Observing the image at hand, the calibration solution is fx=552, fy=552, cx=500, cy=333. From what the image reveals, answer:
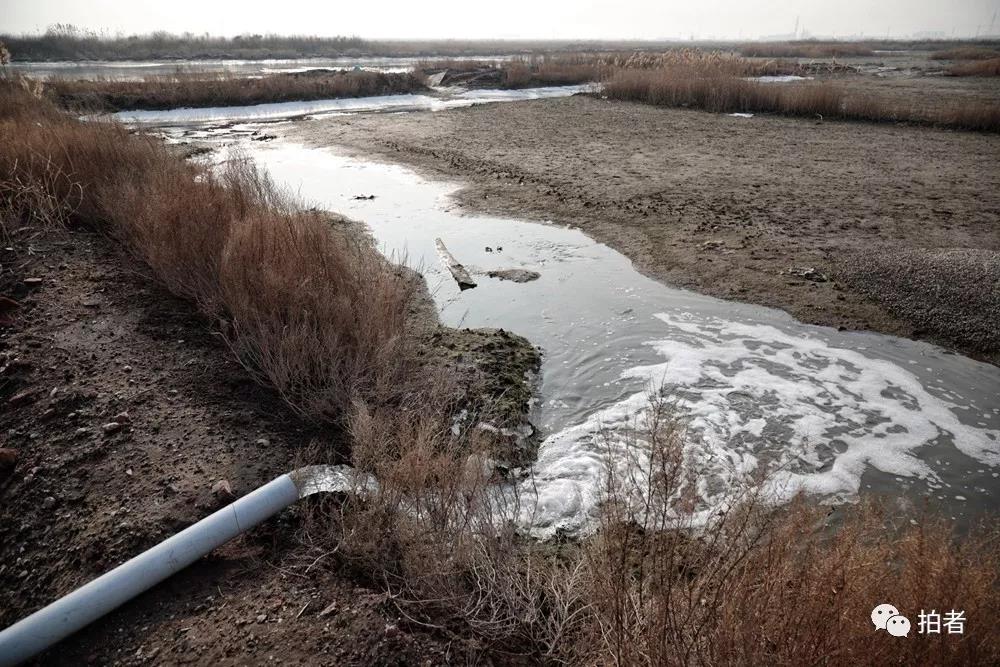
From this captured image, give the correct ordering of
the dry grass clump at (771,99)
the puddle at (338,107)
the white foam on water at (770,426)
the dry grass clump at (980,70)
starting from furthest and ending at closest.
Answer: the dry grass clump at (980,70), the puddle at (338,107), the dry grass clump at (771,99), the white foam on water at (770,426)

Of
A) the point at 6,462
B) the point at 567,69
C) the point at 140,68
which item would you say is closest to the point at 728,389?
the point at 6,462

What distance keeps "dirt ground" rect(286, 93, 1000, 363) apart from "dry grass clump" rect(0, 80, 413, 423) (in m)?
3.95

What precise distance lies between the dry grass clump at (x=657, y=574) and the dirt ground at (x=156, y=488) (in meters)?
0.23

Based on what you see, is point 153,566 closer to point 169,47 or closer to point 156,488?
point 156,488

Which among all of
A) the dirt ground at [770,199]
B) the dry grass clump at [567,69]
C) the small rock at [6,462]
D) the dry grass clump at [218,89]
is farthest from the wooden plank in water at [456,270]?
the dry grass clump at [567,69]

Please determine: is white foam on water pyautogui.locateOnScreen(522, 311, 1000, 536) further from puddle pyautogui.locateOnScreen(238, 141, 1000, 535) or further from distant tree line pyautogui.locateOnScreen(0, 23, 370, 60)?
distant tree line pyautogui.locateOnScreen(0, 23, 370, 60)

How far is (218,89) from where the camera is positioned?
22656 mm

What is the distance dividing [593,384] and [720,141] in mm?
11206

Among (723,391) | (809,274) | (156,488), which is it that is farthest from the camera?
(809,274)

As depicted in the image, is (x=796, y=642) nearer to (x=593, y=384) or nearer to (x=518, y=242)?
(x=593, y=384)

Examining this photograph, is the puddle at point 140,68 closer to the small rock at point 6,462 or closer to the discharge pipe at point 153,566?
the small rock at point 6,462

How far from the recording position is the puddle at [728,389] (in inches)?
153

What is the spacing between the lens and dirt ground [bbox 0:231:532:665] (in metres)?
2.45

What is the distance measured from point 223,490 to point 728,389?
13.2 feet
